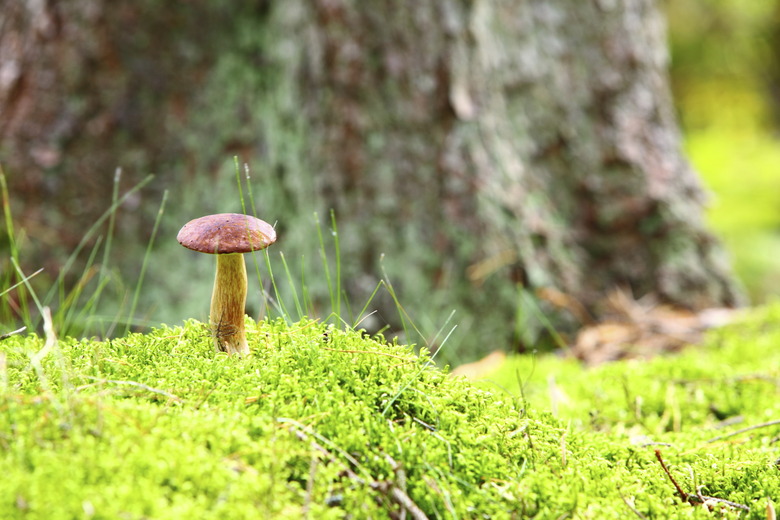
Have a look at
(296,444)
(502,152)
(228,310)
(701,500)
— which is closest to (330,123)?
(502,152)

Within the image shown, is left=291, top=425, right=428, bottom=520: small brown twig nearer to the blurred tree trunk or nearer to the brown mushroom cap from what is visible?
the brown mushroom cap

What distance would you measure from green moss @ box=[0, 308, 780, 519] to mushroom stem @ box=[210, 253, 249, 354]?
0.15 ft

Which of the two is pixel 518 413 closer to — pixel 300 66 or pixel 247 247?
pixel 247 247

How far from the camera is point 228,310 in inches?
59.7

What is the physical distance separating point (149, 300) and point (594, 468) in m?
2.69

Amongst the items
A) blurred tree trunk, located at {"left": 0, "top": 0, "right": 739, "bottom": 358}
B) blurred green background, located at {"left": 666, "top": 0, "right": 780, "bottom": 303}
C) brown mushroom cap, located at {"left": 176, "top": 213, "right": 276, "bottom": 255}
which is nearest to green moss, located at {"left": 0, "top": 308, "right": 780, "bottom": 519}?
brown mushroom cap, located at {"left": 176, "top": 213, "right": 276, "bottom": 255}

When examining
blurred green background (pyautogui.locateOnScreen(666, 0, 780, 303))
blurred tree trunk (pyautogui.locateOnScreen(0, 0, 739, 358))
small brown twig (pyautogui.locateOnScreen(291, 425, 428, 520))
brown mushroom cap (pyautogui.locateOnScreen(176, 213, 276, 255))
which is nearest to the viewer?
small brown twig (pyautogui.locateOnScreen(291, 425, 428, 520))

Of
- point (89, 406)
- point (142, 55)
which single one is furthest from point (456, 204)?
point (89, 406)

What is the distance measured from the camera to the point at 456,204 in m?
3.46

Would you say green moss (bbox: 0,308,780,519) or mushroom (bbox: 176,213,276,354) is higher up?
mushroom (bbox: 176,213,276,354)

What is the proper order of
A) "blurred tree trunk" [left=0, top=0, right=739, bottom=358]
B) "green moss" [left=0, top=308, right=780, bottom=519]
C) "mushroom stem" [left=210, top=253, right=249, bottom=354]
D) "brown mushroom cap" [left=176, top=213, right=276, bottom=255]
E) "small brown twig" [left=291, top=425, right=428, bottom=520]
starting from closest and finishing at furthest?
"green moss" [left=0, top=308, right=780, bottom=519] < "small brown twig" [left=291, top=425, right=428, bottom=520] < "brown mushroom cap" [left=176, top=213, right=276, bottom=255] < "mushroom stem" [left=210, top=253, right=249, bottom=354] < "blurred tree trunk" [left=0, top=0, right=739, bottom=358]

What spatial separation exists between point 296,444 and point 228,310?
449mm

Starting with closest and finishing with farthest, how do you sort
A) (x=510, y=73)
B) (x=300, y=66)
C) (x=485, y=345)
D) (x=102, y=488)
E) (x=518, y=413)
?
(x=102, y=488), (x=518, y=413), (x=300, y=66), (x=485, y=345), (x=510, y=73)

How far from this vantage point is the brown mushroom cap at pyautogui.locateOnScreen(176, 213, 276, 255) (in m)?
1.35
